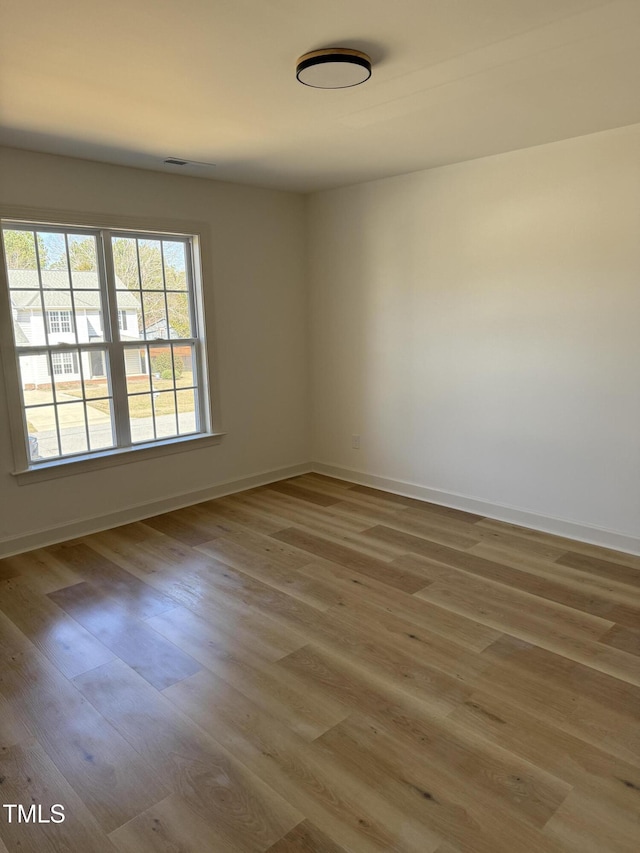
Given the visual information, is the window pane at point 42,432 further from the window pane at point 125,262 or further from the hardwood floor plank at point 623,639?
the hardwood floor plank at point 623,639

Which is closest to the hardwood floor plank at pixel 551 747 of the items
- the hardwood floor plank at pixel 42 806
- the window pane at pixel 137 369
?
the hardwood floor plank at pixel 42 806

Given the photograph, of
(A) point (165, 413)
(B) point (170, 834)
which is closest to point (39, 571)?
(A) point (165, 413)

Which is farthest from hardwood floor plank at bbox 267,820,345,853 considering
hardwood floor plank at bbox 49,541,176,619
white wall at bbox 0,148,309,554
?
white wall at bbox 0,148,309,554

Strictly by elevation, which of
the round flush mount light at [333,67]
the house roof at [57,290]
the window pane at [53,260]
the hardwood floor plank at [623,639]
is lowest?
the hardwood floor plank at [623,639]

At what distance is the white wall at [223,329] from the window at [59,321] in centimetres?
57

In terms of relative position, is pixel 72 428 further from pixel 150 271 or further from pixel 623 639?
pixel 623 639

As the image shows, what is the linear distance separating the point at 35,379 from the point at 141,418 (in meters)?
0.81

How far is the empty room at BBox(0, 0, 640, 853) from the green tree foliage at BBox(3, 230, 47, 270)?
0.06 feet

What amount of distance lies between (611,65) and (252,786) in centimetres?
311

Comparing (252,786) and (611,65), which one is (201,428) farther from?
(611,65)

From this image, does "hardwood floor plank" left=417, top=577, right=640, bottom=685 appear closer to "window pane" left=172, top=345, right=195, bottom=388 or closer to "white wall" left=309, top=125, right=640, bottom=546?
"white wall" left=309, top=125, right=640, bottom=546

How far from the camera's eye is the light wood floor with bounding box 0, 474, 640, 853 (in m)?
1.74

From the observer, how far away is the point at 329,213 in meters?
4.97

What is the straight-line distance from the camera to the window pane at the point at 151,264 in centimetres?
421
